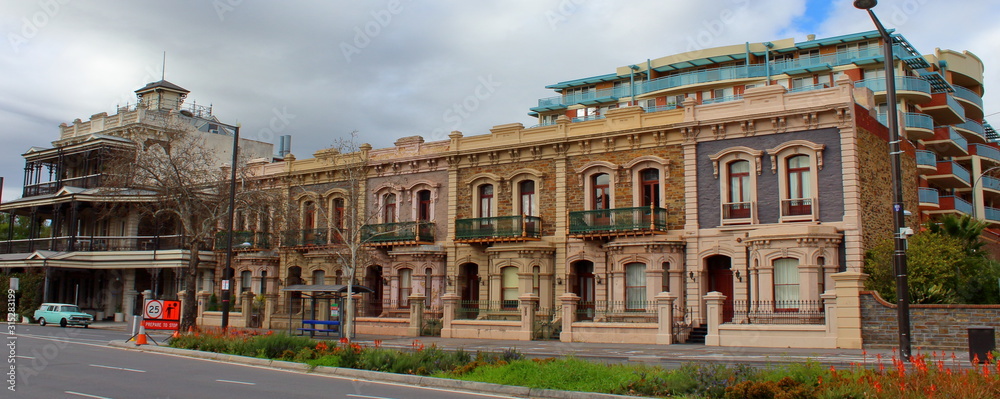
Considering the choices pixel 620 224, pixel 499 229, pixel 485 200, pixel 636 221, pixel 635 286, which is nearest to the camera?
pixel 636 221

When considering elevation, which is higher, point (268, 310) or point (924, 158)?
point (924, 158)

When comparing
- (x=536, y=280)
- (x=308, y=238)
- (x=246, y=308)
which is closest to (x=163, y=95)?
(x=308, y=238)

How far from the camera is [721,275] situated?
30.0 meters

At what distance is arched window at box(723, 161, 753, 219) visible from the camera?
29094 millimetres

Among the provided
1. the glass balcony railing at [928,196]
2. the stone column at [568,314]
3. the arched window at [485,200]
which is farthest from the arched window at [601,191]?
the glass balcony railing at [928,196]

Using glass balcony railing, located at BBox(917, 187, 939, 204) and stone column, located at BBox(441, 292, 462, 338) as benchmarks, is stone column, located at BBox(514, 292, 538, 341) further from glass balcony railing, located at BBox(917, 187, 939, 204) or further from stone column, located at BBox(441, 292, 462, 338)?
glass balcony railing, located at BBox(917, 187, 939, 204)

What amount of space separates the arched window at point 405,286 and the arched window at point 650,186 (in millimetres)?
11604

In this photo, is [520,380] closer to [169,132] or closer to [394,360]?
[394,360]

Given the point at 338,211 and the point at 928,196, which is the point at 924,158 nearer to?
the point at 928,196

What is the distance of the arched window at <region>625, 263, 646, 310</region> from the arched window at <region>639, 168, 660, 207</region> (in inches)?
97.8

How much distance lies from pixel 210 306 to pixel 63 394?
31694 mm

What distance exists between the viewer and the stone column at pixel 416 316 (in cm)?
3195

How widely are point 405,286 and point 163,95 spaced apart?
26.8 meters

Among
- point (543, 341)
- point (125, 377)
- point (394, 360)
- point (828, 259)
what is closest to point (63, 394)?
point (125, 377)
